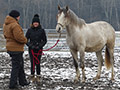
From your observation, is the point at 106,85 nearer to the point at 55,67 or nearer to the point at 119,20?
the point at 55,67

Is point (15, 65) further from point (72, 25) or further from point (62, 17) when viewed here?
point (72, 25)

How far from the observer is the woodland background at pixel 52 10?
86.2ft

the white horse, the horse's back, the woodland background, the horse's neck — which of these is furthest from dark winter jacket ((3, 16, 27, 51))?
the woodland background

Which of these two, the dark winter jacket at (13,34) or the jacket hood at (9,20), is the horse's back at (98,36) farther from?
the jacket hood at (9,20)

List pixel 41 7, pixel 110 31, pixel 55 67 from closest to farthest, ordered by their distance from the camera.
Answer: pixel 110 31, pixel 55 67, pixel 41 7

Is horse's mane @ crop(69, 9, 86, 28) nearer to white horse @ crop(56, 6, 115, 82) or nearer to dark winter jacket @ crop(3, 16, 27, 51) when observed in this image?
white horse @ crop(56, 6, 115, 82)

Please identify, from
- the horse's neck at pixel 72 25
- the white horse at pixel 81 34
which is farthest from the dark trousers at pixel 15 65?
the horse's neck at pixel 72 25

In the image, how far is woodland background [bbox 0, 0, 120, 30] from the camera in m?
26.3

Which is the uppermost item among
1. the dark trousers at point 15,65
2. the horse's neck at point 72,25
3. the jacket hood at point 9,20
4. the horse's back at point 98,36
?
the jacket hood at point 9,20

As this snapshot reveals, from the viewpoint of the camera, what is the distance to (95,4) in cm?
2938

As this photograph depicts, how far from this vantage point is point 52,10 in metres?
28.1

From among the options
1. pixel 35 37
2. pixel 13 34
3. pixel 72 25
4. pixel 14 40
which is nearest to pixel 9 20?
pixel 13 34

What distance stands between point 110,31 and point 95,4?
82.4 ft

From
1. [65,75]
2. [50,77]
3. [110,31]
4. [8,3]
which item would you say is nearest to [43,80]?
[50,77]
